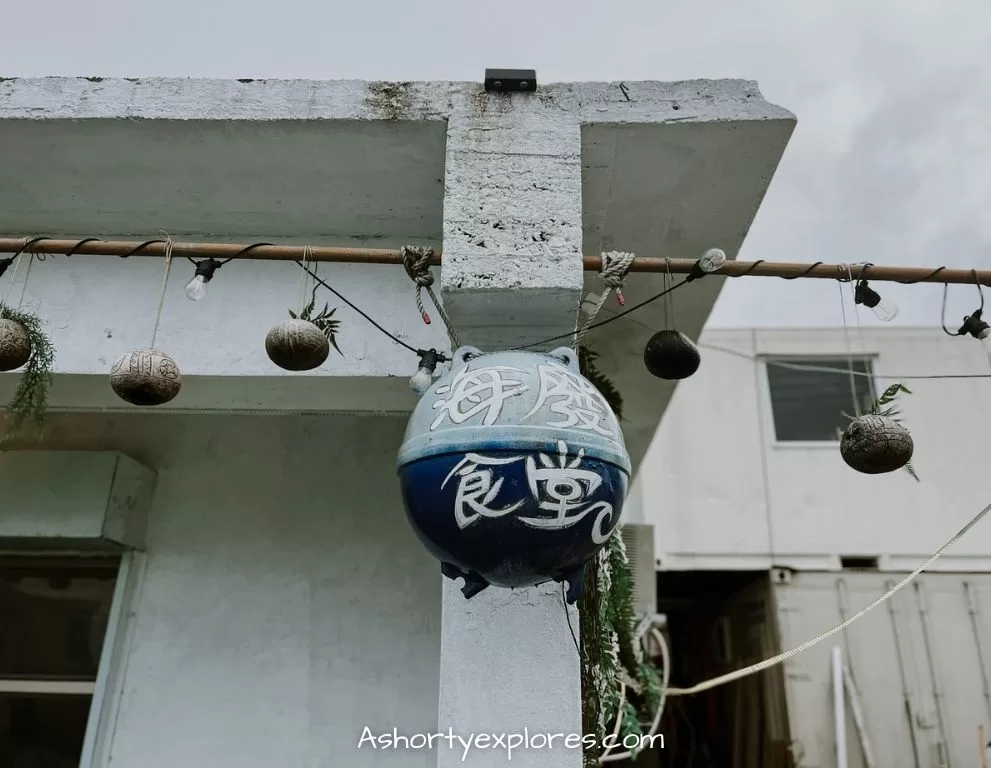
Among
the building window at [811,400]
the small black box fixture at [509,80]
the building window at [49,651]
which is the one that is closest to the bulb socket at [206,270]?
the small black box fixture at [509,80]

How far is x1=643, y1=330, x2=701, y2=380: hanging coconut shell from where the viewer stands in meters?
2.60

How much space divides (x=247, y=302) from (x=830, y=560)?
7516 mm

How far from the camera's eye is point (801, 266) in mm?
2326

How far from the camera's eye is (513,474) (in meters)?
1.72

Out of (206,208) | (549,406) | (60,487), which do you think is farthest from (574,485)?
(60,487)

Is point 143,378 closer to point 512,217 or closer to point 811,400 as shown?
point 512,217

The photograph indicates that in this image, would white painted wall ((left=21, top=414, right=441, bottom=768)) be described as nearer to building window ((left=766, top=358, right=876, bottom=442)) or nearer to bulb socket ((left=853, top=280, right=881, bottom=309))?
bulb socket ((left=853, top=280, right=881, bottom=309))

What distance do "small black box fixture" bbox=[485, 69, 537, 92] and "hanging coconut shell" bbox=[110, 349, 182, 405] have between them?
1.50 meters

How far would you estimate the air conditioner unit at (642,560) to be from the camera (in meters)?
6.64

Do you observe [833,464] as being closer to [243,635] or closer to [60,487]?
[243,635]

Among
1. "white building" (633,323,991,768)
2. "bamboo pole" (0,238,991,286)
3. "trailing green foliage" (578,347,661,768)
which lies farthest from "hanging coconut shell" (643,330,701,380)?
"white building" (633,323,991,768)

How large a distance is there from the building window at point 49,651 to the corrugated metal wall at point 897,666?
20.6ft

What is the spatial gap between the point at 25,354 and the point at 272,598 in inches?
70.0

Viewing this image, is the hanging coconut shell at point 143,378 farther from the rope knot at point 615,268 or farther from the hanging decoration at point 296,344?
the rope knot at point 615,268
